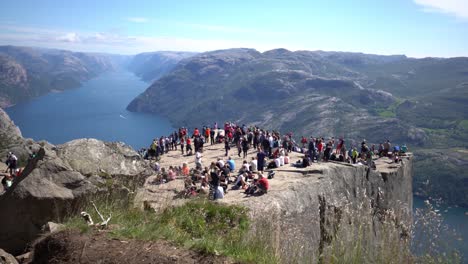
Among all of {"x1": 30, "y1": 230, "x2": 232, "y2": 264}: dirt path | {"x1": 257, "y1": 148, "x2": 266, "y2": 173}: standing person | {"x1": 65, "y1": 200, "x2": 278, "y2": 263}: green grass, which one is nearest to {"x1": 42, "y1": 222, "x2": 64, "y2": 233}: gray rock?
{"x1": 65, "y1": 200, "x2": 278, "y2": 263}: green grass

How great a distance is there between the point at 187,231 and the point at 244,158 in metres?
20.5

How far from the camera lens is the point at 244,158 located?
90.3ft

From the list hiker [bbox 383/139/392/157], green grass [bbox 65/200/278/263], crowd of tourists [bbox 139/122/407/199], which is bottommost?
hiker [bbox 383/139/392/157]

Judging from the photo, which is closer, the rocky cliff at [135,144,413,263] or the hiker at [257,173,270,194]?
the rocky cliff at [135,144,413,263]

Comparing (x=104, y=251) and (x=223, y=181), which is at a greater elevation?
(x=104, y=251)

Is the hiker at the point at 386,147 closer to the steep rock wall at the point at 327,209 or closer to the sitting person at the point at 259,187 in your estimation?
the steep rock wall at the point at 327,209

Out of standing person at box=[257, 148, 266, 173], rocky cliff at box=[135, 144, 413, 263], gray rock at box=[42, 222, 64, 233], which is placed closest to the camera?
rocky cliff at box=[135, 144, 413, 263]

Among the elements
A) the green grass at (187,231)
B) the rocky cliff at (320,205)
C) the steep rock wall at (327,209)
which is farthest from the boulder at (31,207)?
the steep rock wall at (327,209)

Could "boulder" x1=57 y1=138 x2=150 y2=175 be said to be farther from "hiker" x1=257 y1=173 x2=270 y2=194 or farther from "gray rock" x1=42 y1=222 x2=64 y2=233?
"hiker" x1=257 y1=173 x2=270 y2=194

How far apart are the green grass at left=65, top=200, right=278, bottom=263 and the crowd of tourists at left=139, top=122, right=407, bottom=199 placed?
600cm

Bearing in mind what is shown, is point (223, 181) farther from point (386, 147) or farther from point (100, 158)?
point (386, 147)

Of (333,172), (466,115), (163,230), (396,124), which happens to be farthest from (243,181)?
(466,115)

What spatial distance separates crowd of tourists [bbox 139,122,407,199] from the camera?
17.2 meters

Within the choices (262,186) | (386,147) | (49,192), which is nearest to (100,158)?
(49,192)
